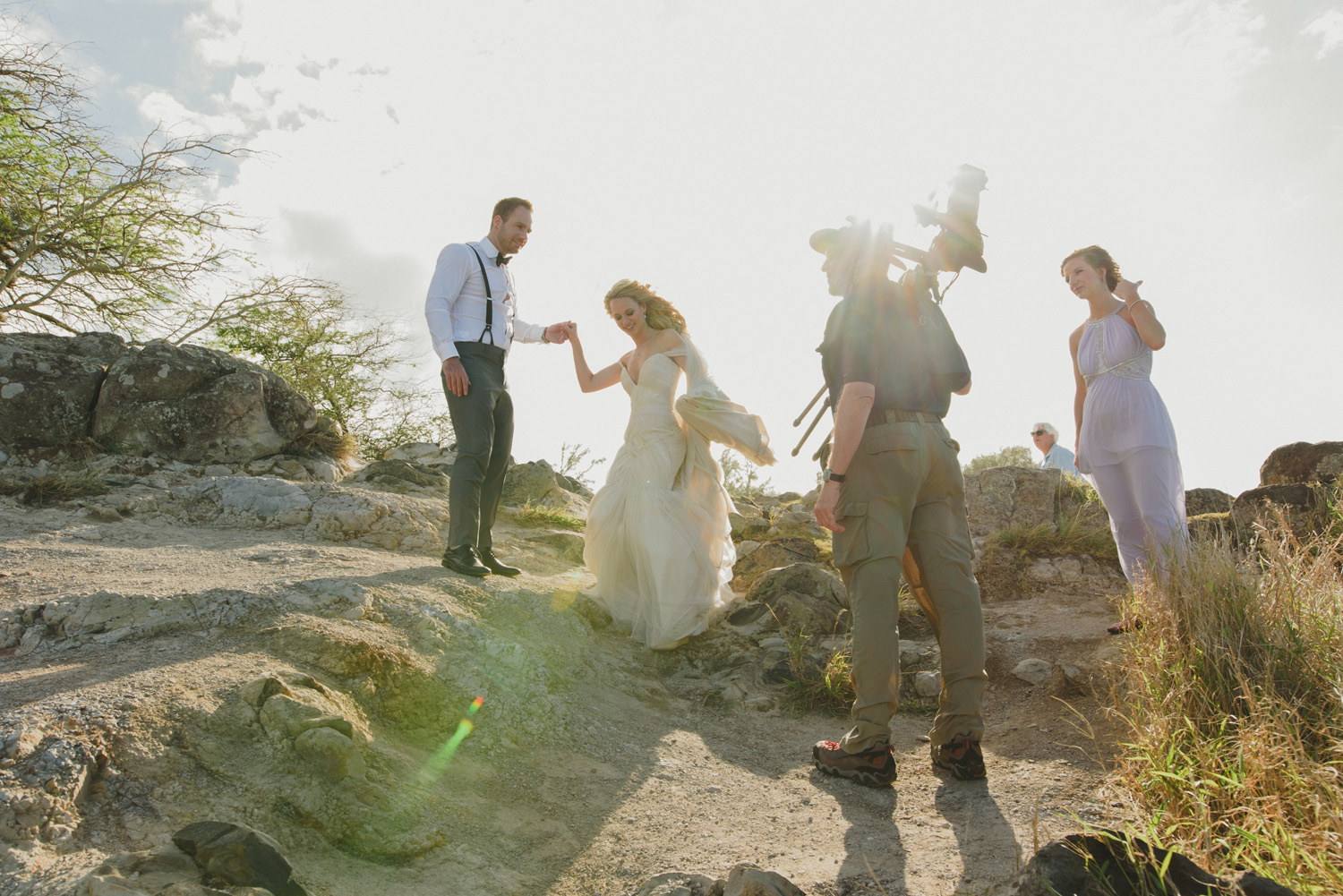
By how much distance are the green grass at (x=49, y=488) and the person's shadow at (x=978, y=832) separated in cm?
539

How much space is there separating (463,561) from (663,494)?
1.27 m

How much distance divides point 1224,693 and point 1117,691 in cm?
92

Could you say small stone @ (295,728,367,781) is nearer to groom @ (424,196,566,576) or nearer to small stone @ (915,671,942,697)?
groom @ (424,196,566,576)

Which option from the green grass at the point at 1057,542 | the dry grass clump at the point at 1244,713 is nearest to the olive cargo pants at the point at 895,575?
the dry grass clump at the point at 1244,713

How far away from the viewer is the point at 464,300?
14.7ft

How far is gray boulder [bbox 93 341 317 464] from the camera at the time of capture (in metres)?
5.89

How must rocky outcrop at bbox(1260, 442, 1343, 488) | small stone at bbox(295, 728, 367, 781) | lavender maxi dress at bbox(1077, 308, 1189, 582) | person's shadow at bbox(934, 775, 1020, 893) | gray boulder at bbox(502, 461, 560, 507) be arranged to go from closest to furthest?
person's shadow at bbox(934, 775, 1020, 893), small stone at bbox(295, 728, 367, 781), lavender maxi dress at bbox(1077, 308, 1189, 582), rocky outcrop at bbox(1260, 442, 1343, 488), gray boulder at bbox(502, 461, 560, 507)

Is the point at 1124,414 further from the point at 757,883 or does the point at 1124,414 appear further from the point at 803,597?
the point at 757,883

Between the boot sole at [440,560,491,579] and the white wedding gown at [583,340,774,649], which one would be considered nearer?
the boot sole at [440,560,491,579]

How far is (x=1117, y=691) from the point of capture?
125 inches

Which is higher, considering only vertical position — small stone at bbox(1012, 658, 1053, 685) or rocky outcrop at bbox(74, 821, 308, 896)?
small stone at bbox(1012, 658, 1053, 685)

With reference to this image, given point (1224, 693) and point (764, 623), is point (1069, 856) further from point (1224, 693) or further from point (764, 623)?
point (764, 623)

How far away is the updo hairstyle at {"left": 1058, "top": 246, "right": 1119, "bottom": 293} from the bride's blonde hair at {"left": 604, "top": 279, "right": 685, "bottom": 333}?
249cm

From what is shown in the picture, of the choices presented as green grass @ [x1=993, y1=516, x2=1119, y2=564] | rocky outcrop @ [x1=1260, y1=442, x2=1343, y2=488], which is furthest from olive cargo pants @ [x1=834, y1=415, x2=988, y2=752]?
rocky outcrop @ [x1=1260, y1=442, x2=1343, y2=488]
